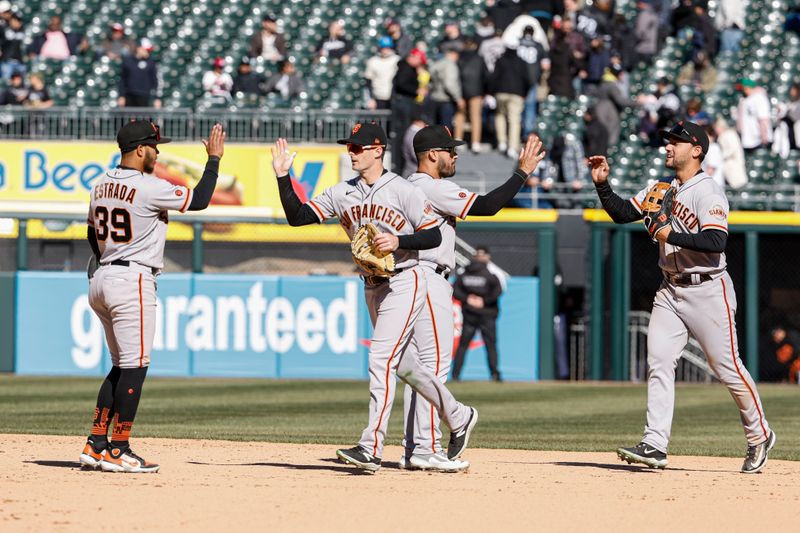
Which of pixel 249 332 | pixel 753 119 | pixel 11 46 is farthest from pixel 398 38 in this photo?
pixel 249 332

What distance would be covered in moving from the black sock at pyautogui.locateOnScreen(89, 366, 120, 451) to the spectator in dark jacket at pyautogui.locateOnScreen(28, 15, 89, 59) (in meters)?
17.4

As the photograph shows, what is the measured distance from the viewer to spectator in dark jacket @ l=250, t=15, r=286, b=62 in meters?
24.5

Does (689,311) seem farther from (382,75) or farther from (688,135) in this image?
(382,75)

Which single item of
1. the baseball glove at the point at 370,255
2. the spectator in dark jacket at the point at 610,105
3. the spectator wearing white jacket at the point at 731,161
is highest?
the spectator in dark jacket at the point at 610,105

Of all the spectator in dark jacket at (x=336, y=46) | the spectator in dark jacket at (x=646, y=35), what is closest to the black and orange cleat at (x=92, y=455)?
the spectator in dark jacket at (x=336, y=46)

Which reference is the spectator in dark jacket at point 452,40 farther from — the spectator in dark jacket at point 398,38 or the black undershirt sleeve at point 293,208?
the black undershirt sleeve at point 293,208

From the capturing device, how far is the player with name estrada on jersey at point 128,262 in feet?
26.0

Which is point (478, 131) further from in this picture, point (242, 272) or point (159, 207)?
point (159, 207)

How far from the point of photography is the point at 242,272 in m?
20.7

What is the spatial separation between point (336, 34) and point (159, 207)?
17162mm

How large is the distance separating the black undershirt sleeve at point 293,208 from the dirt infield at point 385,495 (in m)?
1.39

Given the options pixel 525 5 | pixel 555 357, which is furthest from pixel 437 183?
pixel 525 5

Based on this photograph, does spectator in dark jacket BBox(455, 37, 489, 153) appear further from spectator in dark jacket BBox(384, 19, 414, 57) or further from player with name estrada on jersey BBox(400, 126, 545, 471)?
player with name estrada on jersey BBox(400, 126, 545, 471)

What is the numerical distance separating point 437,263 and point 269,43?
17.0m
